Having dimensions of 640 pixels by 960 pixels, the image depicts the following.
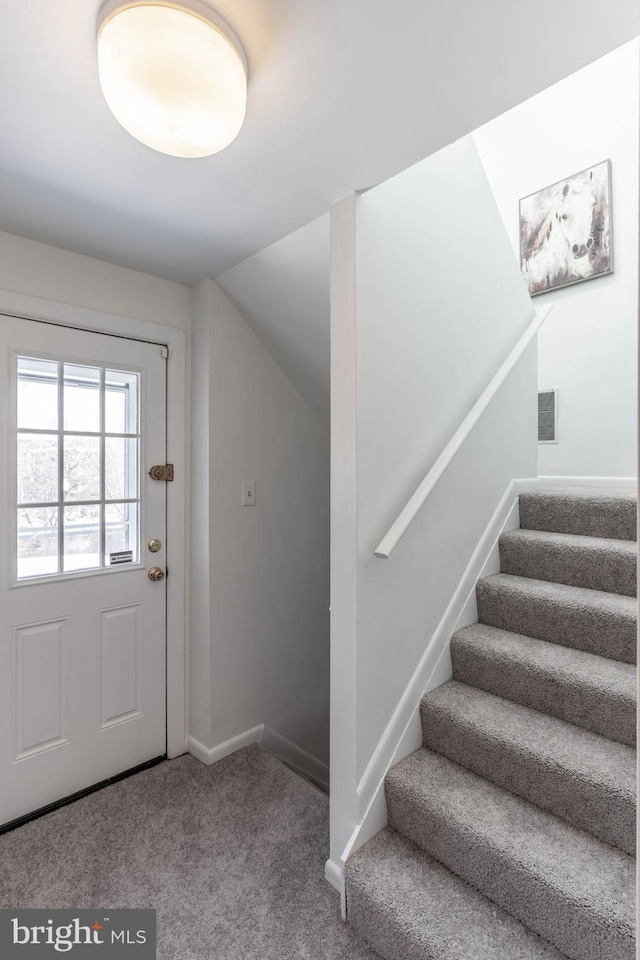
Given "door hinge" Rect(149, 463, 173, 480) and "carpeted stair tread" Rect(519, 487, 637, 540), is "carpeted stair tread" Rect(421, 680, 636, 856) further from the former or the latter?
"door hinge" Rect(149, 463, 173, 480)

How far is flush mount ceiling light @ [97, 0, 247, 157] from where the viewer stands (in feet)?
2.85

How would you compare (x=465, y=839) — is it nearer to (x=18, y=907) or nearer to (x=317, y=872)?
(x=317, y=872)

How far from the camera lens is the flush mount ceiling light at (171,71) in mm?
869

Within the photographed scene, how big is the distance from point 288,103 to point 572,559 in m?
1.90

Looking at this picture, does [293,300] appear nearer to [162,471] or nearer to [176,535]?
[162,471]

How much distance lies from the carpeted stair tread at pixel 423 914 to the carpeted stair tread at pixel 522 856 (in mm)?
32

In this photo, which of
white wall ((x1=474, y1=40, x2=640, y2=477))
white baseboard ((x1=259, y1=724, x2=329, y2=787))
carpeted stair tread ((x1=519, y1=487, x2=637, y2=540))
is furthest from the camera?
white wall ((x1=474, y1=40, x2=640, y2=477))

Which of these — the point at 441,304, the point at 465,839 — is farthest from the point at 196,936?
the point at 441,304

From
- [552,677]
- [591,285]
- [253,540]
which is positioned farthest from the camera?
[591,285]

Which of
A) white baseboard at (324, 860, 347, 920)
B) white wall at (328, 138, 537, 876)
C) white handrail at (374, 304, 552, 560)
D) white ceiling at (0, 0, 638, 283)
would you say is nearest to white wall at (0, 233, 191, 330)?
white ceiling at (0, 0, 638, 283)

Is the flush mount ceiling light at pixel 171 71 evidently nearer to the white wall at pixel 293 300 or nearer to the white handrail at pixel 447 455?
the white wall at pixel 293 300

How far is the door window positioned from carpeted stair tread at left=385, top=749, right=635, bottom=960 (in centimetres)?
147

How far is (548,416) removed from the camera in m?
3.13

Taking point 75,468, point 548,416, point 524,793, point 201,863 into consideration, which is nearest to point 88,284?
point 75,468
